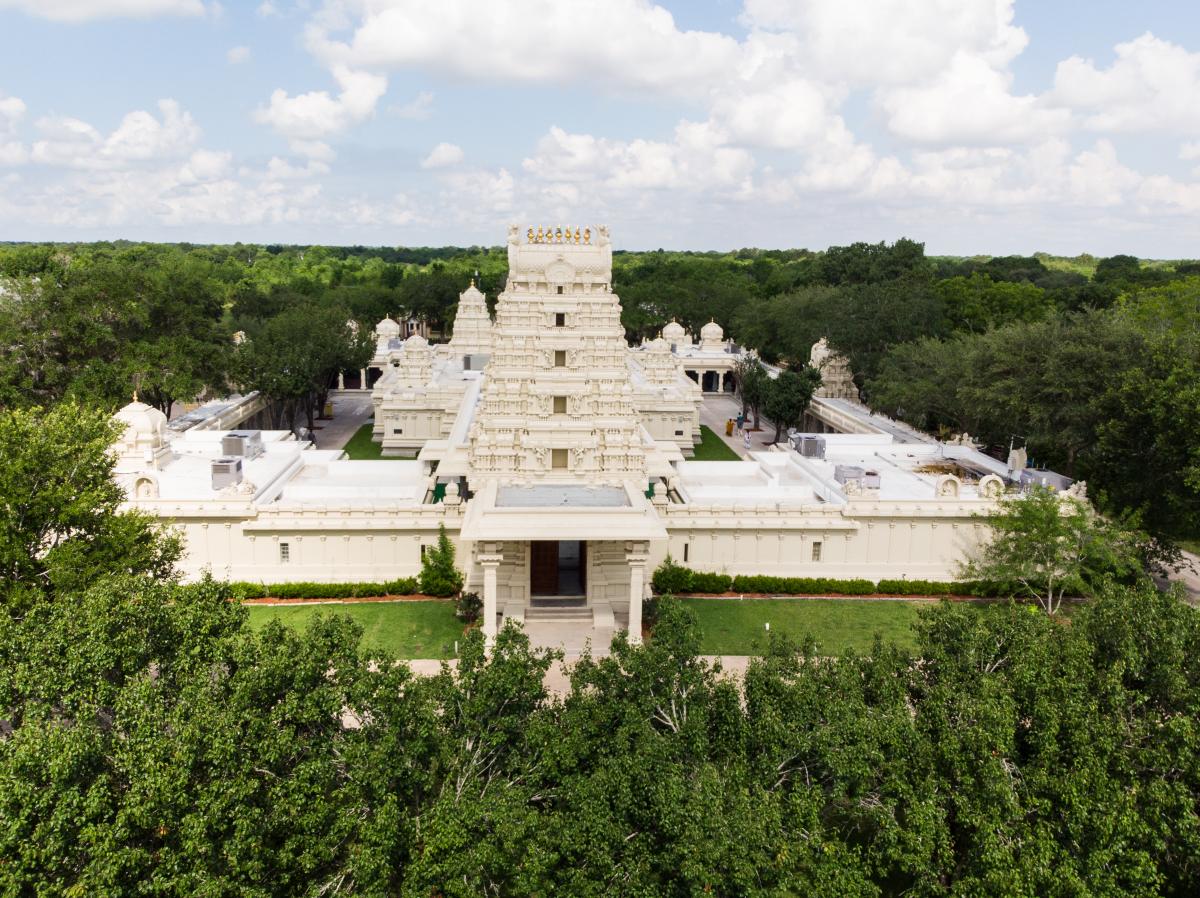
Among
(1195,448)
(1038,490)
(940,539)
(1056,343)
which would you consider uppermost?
(1056,343)

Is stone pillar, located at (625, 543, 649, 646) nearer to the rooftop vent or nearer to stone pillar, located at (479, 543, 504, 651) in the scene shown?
stone pillar, located at (479, 543, 504, 651)

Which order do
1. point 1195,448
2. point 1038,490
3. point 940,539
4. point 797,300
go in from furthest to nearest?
point 797,300 < point 940,539 < point 1038,490 < point 1195,448

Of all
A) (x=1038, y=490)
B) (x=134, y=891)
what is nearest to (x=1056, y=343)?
(x=1038, y=490)

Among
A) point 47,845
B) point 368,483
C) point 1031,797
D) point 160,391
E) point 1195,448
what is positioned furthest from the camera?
point 160,391

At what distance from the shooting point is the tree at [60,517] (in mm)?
19922

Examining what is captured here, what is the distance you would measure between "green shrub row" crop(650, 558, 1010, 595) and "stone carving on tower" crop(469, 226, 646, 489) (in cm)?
400

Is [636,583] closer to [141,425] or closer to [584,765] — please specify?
[584,765]

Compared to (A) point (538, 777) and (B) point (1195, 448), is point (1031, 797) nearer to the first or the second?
(A) point (538, 777)

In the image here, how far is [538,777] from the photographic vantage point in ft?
48.6

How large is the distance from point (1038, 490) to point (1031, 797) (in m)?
17.8

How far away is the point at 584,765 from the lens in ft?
50.5

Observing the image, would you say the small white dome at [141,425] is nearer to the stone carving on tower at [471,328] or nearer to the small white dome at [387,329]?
the stone carving on tower at [471,328]

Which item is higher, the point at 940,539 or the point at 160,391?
the point at 160,391

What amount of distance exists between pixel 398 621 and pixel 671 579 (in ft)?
32.5
